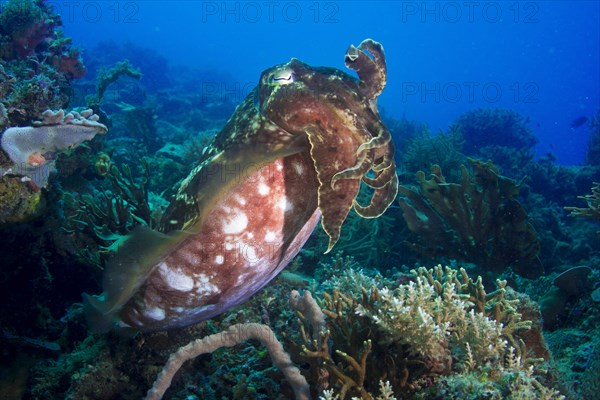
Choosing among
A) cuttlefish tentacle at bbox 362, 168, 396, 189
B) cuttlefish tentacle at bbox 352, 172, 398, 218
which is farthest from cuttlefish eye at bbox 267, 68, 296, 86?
cuttlefish tentacle at bbox 352, 172, 398, 218

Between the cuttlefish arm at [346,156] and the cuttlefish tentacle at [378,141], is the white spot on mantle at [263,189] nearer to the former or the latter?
the cuttlefish arm at [346,156]

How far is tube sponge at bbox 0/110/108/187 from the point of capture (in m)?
3.79

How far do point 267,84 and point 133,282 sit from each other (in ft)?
5.89

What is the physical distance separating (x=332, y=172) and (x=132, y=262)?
1.62 metres

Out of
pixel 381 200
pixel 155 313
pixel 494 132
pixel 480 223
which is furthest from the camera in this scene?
pixel 494 132

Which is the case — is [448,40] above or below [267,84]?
above

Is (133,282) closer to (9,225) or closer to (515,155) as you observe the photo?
(9,225)

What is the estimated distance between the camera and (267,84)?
103 inches

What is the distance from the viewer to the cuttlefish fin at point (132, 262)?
8.59 feet

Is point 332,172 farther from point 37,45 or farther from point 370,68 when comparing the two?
point 37,45

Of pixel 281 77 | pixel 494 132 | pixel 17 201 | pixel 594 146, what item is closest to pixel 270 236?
pixel 281 77

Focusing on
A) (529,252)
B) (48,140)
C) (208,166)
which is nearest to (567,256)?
(529,252)

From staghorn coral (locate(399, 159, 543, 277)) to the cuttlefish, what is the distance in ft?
12.6

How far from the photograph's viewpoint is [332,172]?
7.71 feet
